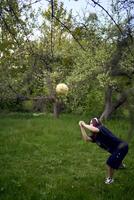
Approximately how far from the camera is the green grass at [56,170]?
25.0 feet

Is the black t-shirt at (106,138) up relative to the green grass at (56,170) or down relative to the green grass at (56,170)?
up

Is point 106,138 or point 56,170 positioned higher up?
point 106,138

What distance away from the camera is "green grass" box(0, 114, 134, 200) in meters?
7.61

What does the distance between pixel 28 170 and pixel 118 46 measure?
24.7 ft

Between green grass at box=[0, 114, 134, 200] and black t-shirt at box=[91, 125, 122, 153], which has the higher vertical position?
black t-shirt at box=[91, 125, 122, 153]

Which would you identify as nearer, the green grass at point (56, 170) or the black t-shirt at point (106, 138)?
the green grass at point (56, 170)

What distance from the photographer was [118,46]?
2609mm

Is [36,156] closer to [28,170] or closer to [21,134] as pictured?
[28,170]

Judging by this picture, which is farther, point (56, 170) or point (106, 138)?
point (56, 170)

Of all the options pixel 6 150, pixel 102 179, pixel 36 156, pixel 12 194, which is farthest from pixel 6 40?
pixel 6 150

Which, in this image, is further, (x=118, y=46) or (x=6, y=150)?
(x=6, y=150)

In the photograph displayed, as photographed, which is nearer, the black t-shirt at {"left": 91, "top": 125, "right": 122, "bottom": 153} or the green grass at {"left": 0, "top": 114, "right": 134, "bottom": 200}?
the green grass at {"left": 0, "top": 114, "right": 134, "bottom": 200}

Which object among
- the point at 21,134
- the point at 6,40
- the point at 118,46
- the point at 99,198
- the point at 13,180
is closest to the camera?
the point at 118,46

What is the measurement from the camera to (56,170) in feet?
32.4
